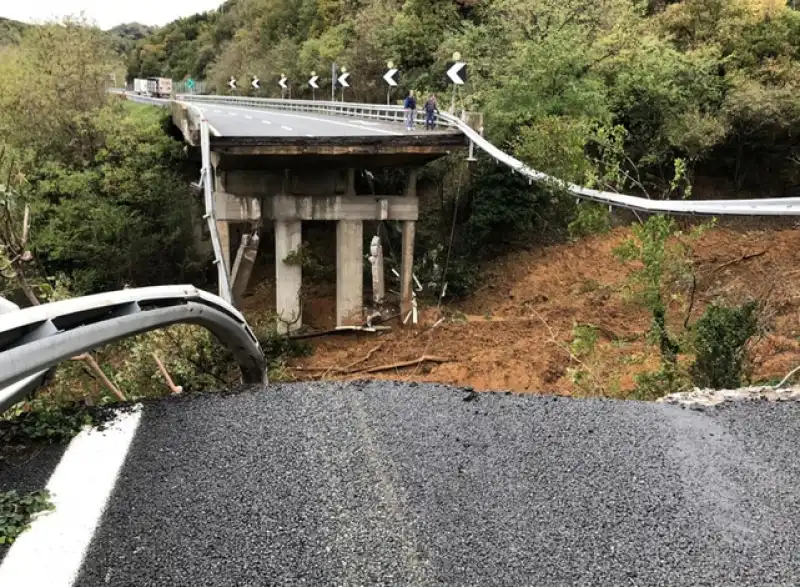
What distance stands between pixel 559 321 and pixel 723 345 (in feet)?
35.8

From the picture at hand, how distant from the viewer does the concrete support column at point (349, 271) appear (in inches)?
714

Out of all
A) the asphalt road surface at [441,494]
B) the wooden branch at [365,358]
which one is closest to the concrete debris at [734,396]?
the asphalt road surface at [441,494]

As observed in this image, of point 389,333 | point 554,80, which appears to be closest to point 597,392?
point 389,333

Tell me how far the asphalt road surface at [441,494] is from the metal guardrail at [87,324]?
27.5 inches

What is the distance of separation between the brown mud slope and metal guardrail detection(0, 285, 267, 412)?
6.24 metres

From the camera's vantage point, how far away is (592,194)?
13.0 metres

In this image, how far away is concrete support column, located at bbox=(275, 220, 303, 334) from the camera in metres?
18.0

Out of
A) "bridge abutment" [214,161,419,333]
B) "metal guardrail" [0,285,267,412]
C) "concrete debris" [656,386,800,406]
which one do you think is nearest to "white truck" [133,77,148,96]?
"bridge abutment" [214,161,419,333]

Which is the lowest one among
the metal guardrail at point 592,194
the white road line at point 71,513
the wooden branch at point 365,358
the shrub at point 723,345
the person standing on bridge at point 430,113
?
the wooden branch at point 365,358

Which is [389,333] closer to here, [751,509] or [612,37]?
[612,37]

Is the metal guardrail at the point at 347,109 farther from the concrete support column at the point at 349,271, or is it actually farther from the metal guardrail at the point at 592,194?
the concrete support column at the point at 349,271

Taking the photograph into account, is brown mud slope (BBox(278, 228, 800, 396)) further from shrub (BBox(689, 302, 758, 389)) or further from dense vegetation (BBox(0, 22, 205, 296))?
dense vegetation (BBox(0, 22, 205, 296))

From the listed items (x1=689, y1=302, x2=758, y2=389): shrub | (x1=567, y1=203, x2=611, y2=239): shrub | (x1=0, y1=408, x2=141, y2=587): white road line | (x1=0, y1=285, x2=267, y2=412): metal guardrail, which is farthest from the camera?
(x1=567, y1=203, x2=611, y2=239): shrub

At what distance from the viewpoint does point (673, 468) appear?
4266mm
